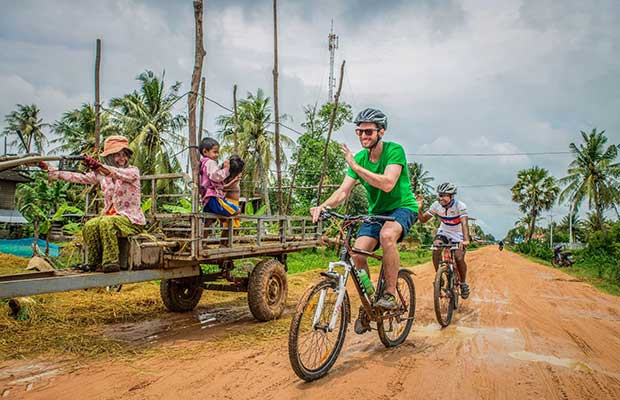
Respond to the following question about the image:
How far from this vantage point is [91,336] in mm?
5250

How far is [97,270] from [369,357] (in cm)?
285

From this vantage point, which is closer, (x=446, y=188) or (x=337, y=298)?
(x=337, y=298)

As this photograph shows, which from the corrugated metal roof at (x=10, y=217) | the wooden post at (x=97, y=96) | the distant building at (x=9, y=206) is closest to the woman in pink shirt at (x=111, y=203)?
the wooden post at (x=97, y=96)

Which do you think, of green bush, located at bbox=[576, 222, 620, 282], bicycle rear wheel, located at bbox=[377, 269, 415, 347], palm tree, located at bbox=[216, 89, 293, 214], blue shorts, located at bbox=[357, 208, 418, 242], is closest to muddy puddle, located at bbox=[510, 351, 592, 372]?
bicycle rear wheel, located at bbox=[377, 269, 415, 347]

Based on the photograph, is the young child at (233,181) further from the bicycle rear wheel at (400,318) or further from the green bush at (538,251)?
the green bush at (538,251)

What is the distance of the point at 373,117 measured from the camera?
14.2 feet

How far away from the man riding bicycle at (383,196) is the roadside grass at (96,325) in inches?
64.4

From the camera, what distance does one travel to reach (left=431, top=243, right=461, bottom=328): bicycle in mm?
5930

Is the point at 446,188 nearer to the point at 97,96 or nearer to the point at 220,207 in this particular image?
the point at 220,207

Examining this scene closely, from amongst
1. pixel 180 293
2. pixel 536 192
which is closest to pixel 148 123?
pixel 180 293

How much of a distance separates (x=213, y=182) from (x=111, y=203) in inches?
52.5

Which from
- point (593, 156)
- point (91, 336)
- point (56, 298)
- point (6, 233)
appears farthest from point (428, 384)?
point (593, 156)

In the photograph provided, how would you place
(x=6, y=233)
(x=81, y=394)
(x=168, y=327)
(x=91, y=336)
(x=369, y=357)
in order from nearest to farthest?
(x=81, y=394), (x=369, y=357), (x=91, y=336), (x=168, y=327), (x=6, y=233)

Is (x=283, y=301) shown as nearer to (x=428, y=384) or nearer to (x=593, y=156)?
(x=428, y=384)
